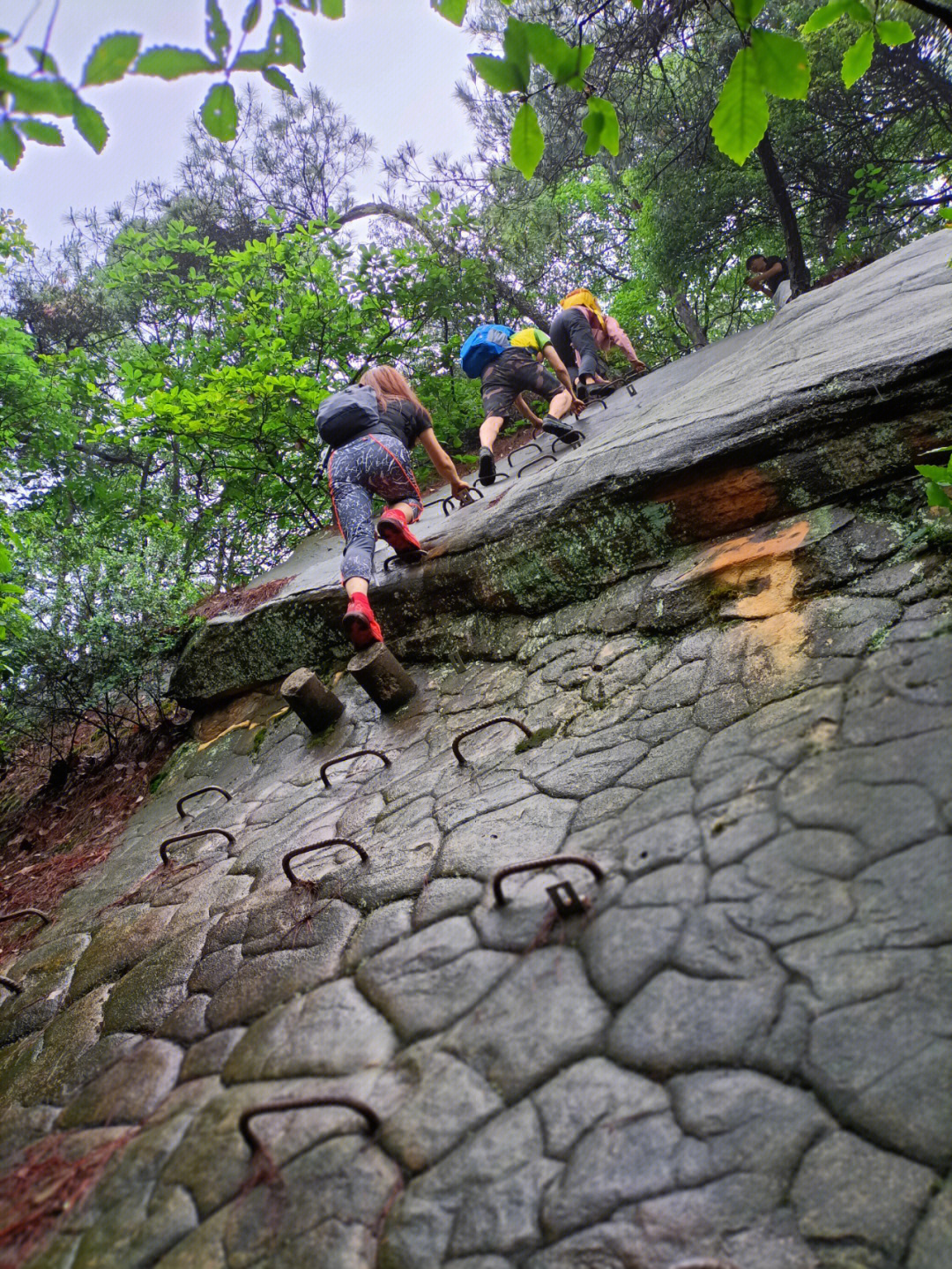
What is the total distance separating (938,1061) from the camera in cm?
128

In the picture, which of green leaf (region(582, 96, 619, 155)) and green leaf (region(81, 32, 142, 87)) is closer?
green leaf (region(81, 32, 142, 87))

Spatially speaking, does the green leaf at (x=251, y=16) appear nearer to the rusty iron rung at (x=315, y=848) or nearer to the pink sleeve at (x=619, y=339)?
the rusty iron rung at (x=315, y=848)

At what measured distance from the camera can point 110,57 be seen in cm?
113

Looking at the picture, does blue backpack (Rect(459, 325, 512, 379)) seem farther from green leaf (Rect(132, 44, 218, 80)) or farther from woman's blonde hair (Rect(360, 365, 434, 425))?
green leaf (Rect(132, 44, 218, 80))

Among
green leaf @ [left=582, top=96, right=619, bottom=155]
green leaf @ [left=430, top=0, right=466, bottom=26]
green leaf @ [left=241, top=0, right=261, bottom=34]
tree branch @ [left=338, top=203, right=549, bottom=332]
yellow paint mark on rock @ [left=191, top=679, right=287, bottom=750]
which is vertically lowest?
yellow paint mark on rock @ [left=191, top=679, right=287, bottom=750]

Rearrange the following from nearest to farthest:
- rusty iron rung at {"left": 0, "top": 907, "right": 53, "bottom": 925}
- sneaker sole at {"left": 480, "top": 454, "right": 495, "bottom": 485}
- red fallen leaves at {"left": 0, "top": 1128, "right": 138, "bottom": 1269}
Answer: red fallen leaves at {"left": 0, "top": 1128, "right": 138, "bottom": 1269} < rusty iron rung at {"left": 0, "top": 907, "right": 53, "bottom": 925} < sneaker sole at {"left": 480, "top": 454, "right": 495, "bottom": 485}

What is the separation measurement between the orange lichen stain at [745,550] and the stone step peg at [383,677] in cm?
194

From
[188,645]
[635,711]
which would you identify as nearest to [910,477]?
[635,711]

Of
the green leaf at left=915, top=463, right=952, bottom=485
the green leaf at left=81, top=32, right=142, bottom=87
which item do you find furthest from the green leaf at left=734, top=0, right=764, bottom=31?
the green leaf at left=915, top=463, right=952, bottom=485

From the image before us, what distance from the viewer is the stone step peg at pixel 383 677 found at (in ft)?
14.5

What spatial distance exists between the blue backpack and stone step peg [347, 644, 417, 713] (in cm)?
413

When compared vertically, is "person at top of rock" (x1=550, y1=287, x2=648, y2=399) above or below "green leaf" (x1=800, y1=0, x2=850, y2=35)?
above

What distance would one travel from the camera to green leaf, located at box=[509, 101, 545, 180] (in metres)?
1.37

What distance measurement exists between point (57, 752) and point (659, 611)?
6.54 metres
